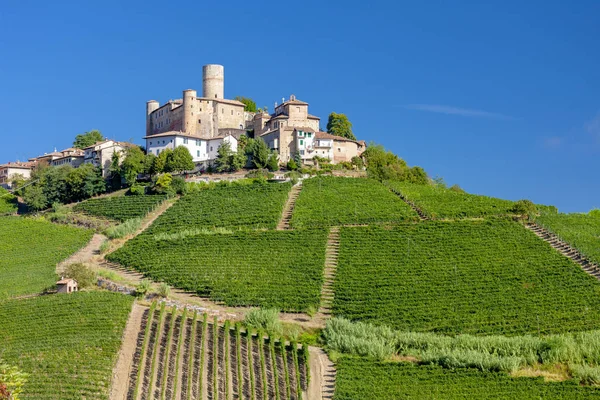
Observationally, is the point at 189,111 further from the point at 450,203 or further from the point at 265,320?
the point at 265,320

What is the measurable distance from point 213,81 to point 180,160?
634 inches

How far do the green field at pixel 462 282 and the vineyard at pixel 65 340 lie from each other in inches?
491

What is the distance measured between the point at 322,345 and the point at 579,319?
14.3 meters

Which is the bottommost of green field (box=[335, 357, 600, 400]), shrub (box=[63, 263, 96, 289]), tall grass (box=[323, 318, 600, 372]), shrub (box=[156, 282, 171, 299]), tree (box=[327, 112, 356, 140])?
green field (box=[335, 357, 600, 400])

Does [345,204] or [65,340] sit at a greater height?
[345,204]

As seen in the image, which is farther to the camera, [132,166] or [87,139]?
[87,139]

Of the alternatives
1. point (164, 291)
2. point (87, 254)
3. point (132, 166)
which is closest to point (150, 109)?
point (132, 166)

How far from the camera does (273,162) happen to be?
223 ft

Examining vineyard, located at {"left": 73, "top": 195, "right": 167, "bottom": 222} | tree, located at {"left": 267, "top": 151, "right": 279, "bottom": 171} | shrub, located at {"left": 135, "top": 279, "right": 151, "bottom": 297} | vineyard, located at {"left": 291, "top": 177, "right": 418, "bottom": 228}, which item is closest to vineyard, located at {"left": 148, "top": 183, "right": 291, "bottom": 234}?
vineyard, located at {"left": 291, "top": 177, "right": 418, "bottom": 228}

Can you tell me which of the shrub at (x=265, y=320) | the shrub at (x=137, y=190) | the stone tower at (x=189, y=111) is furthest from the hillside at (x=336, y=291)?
the stone tower at (x=189, y=111)

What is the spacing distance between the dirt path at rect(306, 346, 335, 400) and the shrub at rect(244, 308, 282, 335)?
7.50 feet

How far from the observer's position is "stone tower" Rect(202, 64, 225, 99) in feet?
263

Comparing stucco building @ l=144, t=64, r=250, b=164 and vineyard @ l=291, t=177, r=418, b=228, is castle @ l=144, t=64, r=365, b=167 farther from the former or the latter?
vineyard @ l=291, t=177, r=418, b=228

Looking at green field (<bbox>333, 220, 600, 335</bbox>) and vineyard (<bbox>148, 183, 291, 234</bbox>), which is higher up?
vineyard (<bbox>148, 183, 291, 234</bbox>)
